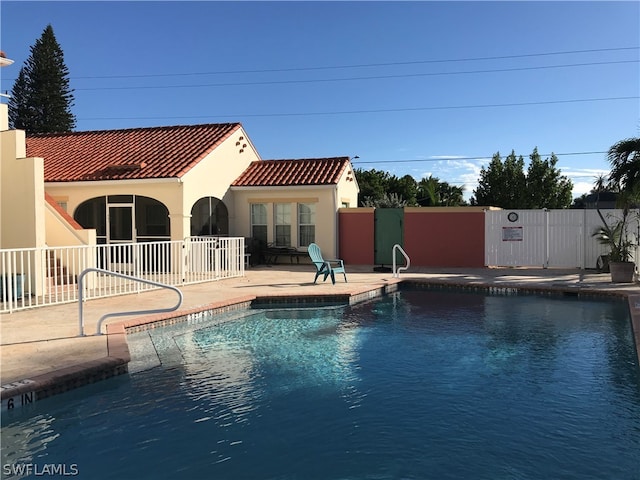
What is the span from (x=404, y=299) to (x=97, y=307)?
6.74m

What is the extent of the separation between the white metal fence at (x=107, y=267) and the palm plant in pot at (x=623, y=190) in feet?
33.6

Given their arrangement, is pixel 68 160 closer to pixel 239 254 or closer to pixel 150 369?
pixel 239 254

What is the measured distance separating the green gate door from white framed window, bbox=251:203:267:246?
158 inches

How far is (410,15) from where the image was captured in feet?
58.5

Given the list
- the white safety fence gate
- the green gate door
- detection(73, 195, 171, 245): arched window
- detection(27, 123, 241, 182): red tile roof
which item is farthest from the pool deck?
detection(27, 123, 241, 182): red tile roof

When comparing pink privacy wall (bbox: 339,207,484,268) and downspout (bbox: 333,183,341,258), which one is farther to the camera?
downspout (bbox: 333,183,341,258)

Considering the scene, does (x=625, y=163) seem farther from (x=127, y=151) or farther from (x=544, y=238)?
(x=127, y=151)

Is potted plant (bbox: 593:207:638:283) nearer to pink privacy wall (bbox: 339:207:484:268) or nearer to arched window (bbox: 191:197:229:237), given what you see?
pink privacy wall (bbox: 339:207:484:268)

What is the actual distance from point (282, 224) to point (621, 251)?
35.4ft

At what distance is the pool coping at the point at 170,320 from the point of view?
5344 mm

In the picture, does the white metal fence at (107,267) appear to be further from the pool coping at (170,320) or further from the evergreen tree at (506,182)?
the evergreen tree at (506,182)

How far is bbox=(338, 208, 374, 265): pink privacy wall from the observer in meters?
19.2

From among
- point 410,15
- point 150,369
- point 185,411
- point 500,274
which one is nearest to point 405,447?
point 185,411

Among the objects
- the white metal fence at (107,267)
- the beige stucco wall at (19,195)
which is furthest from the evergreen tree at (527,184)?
the beige stucco wall at (19,195)
